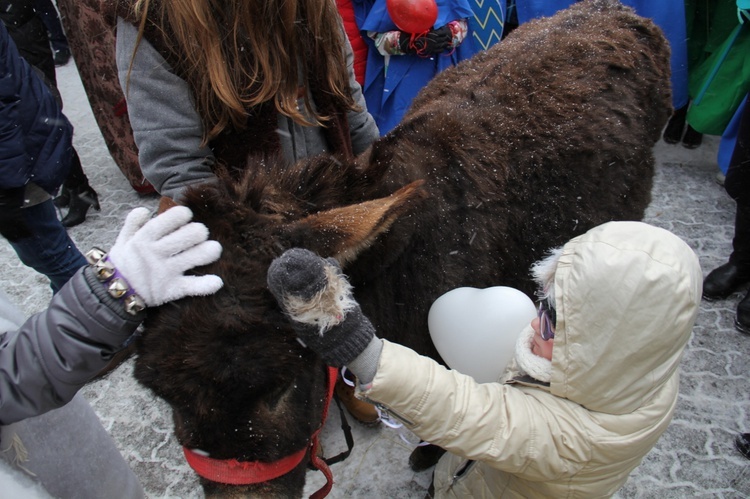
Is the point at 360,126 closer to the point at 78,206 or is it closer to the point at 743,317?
the point at 743,317

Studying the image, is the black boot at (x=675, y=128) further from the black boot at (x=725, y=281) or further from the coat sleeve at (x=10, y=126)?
the coat sleeve at (x=10, y=126)

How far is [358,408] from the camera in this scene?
3.38 meters

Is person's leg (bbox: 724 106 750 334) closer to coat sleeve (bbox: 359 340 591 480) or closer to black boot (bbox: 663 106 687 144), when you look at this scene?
black boot (bbox: 663 106 687 144)

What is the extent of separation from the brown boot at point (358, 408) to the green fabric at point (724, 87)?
4188mm

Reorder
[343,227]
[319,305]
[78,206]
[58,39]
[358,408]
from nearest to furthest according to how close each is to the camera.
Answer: [319,305], [343,227], [358,408], [78,206], [58,39]

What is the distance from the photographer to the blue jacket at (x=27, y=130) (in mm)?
3074

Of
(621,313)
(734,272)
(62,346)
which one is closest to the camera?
(62,346)

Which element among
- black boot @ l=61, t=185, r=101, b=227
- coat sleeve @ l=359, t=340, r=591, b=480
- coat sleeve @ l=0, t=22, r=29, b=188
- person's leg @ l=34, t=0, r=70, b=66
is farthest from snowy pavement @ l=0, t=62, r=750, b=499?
person's leg @ l=34, t=0, r=70, b=66

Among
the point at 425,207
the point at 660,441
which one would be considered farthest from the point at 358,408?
the point at 660,441

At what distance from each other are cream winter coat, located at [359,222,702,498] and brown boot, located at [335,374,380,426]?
5.55 feet

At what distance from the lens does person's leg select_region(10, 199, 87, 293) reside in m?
3.35

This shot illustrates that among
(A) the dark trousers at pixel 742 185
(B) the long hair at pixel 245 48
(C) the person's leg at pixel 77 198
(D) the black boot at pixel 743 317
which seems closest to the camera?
(B) the long hair at pixel 245 48

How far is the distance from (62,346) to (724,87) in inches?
221

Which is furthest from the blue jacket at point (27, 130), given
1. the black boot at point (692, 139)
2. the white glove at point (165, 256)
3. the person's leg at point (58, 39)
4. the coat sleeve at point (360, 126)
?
the black boot at point (692, 139)
